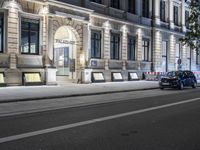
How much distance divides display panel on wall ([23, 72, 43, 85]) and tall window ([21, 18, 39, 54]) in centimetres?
Result: 168

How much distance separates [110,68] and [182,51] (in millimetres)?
19045

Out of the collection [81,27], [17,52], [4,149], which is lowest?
[4,149]

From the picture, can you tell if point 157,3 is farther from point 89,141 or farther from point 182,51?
point 89,141

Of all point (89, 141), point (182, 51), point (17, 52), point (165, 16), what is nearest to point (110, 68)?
point (17, 52)

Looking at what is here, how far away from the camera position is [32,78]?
26406 millimetres

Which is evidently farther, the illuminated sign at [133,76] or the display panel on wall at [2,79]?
the illuminated sign at [133,76]

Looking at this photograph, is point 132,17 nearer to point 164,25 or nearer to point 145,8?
point 145,8

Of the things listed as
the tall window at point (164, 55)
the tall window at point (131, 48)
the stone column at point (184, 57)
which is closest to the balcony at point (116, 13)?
the tall window at point (131, 48)

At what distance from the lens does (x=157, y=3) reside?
43219 millimetres

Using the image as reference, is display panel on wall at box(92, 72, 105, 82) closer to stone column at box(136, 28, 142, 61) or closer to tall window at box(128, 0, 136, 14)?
stone column at box(136, 28, 142, 61)

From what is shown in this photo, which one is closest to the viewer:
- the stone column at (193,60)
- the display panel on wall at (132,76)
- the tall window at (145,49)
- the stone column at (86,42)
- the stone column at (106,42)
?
the stone column at (86,42)

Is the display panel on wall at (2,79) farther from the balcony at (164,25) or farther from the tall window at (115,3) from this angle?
the balcony at (164,25)

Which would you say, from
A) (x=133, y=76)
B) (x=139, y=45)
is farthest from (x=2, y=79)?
(x=139, y=45)

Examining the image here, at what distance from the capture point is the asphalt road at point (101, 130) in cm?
708
